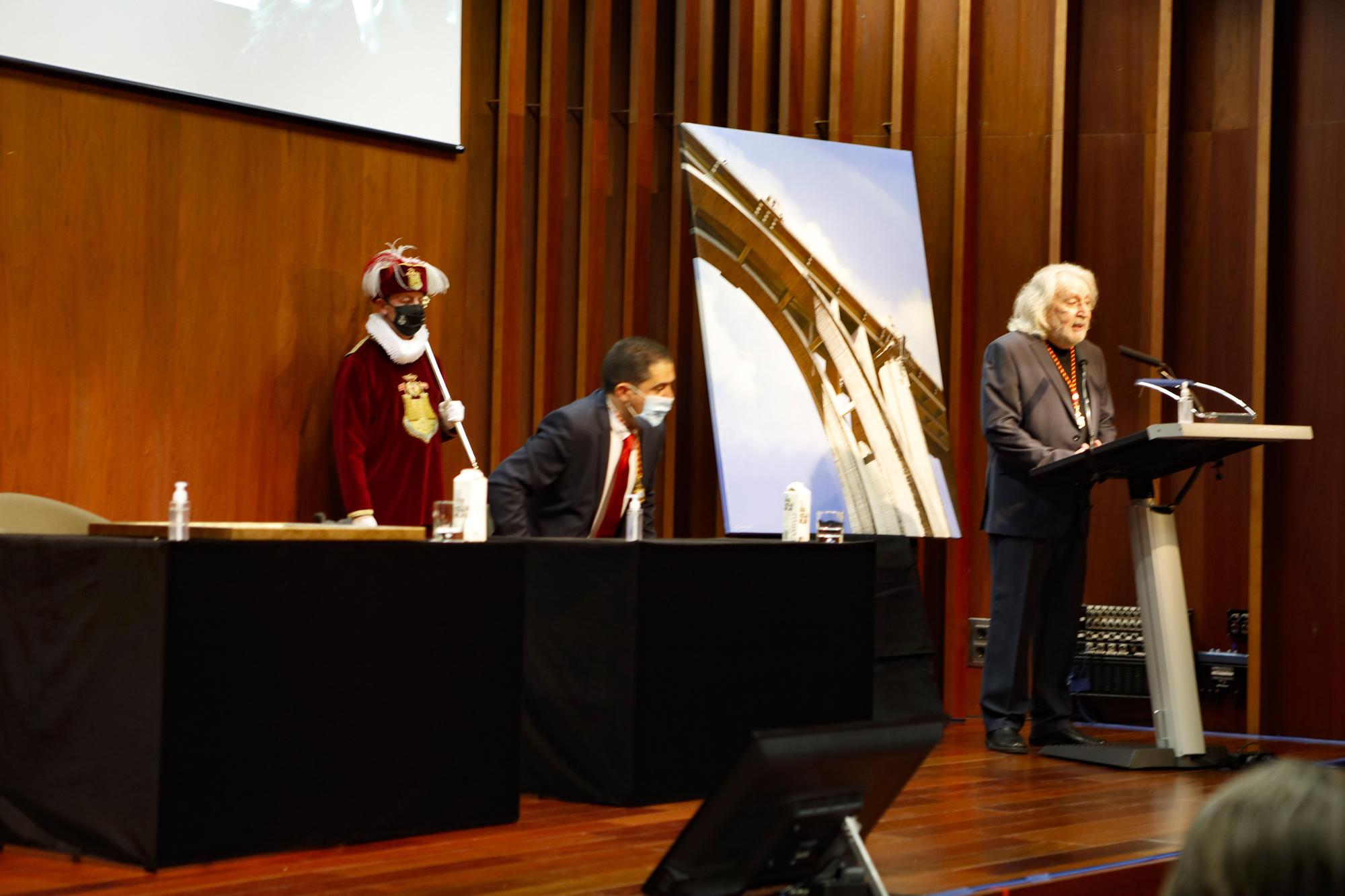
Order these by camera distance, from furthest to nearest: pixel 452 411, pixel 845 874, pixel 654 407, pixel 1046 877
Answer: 1. pixel 452 411
2. pixel 654 407
3. pixel 1046 877
4. pixel 845 874

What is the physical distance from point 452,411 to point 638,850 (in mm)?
2343

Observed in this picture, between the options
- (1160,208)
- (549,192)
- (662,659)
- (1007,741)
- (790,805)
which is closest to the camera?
(790,805)

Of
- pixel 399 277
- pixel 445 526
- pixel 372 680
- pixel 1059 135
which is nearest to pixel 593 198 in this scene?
pixel 399 277

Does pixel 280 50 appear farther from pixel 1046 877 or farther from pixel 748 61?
pixel 1046 877

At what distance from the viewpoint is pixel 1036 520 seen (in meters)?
4.64

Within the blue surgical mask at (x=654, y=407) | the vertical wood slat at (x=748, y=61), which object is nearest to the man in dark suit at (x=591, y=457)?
the blue surgical mask at (x=654, y=407)

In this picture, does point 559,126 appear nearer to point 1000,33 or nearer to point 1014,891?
point 1000,33

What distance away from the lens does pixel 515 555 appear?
337 cm

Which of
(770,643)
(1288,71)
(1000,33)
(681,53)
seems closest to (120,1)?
(681,53)

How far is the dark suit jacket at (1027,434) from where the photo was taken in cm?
464

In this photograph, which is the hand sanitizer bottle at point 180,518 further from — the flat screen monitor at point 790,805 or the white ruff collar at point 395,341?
the white ruff collar at point 395,341

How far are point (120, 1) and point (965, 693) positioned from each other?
381 centimetres

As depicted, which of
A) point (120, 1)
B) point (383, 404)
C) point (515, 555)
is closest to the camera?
point (515, 555)

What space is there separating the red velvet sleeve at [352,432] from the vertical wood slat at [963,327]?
223 cm
